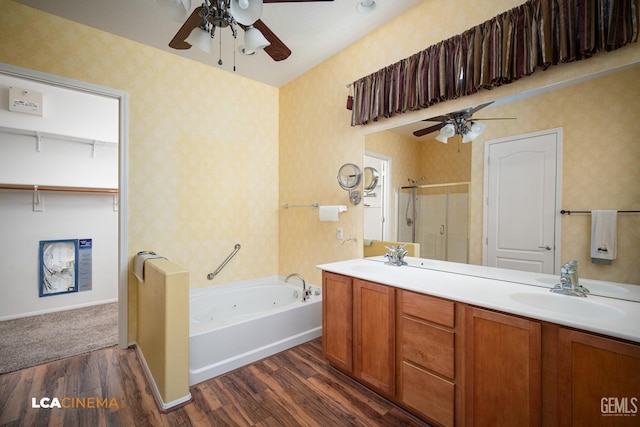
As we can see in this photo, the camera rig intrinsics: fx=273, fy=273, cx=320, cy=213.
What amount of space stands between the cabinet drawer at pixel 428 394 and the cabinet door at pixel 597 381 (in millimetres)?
476

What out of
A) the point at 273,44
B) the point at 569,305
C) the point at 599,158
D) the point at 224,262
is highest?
the point at 273,44

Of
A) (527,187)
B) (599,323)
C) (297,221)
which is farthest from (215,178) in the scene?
(599,323)

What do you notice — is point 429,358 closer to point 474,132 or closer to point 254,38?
point 474,132

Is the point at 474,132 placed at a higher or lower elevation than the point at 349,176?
higher

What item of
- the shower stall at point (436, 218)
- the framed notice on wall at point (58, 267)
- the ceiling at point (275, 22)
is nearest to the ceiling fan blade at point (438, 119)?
the shower stall at point (436, 218)

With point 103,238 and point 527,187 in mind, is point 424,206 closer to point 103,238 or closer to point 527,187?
point 527,187

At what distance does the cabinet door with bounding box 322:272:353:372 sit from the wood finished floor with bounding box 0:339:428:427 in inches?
6.1

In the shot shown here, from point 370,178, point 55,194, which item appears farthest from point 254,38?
point 55,194

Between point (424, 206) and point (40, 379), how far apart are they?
319 cm

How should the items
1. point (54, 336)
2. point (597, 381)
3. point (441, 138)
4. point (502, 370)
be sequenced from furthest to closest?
point (54, 336) → point (441, 138) → point (502, 370) → point (597, 381)

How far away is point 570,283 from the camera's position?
4.64 feet

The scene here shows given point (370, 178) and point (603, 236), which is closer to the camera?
point (603, 236)

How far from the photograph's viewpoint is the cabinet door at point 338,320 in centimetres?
200

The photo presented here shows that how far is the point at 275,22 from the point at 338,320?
2492 mm
